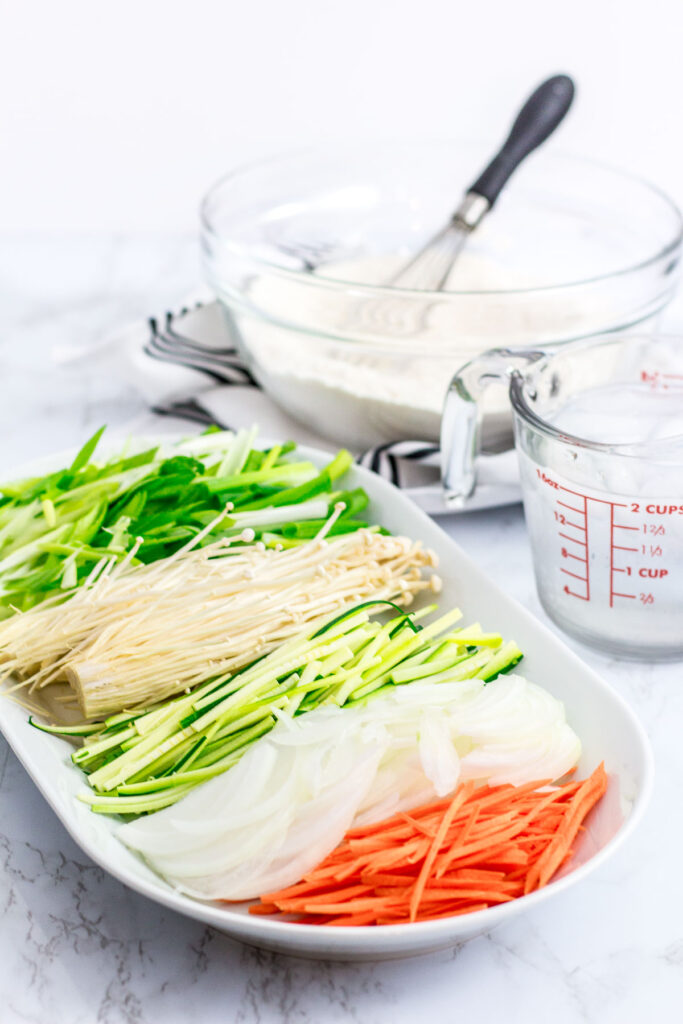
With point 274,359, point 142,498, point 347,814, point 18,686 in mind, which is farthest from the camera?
point 274,359

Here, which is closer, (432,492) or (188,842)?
(188,842)

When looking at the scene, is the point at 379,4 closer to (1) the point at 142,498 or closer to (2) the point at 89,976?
(1) the point at 142,498

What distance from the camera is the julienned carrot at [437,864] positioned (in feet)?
2.43

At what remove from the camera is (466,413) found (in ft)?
3.76

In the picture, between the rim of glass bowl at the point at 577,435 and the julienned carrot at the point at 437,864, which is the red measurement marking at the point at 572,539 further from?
the julienned carrot at the point at 437,864

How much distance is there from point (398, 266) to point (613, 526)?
0.63 meters

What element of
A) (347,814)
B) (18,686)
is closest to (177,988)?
(347,814)

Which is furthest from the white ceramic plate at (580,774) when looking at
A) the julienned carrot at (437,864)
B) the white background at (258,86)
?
the white background at (258,86)

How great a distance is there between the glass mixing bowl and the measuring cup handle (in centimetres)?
14

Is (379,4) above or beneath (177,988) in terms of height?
above

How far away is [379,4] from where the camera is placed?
220 cm

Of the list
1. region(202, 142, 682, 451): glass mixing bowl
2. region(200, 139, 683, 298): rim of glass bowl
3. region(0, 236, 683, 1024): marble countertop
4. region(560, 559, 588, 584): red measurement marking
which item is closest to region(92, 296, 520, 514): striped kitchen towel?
region(202, 142, 682, 451): glass mixing bowl

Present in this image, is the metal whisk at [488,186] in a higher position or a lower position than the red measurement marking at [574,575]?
higher

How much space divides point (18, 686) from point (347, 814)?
1.09 ft
